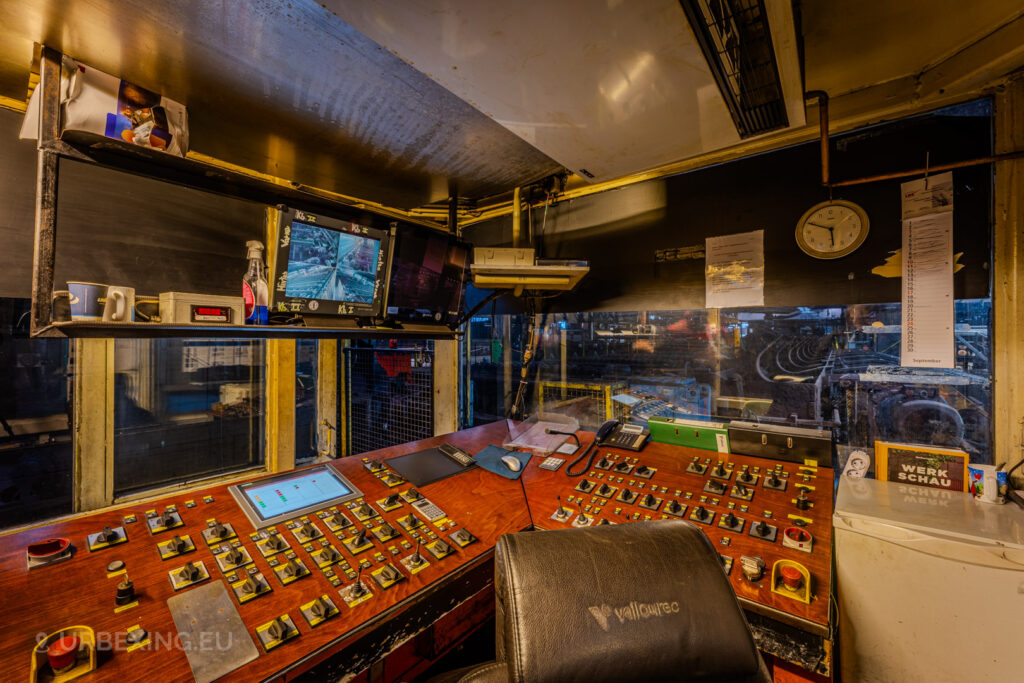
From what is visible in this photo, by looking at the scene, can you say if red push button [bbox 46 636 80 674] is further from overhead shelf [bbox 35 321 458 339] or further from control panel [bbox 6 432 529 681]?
overhead shelf [bbox 35 321 458 339]

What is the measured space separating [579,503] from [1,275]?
8.68ft

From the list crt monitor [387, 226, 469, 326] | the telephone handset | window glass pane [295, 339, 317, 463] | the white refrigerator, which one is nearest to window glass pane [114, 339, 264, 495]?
window glass pane [295, 339, 317, 463]

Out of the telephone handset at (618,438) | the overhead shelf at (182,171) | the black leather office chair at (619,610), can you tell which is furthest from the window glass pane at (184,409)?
Answer: the black leather office chair at (619,610)

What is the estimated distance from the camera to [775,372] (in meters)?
2.18

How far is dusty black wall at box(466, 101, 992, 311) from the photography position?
5.49 feet

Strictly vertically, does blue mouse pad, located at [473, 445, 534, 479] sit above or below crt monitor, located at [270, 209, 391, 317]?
below

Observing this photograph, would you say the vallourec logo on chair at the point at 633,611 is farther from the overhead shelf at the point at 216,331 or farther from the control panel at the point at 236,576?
the overhead shelf at the point at 216,331

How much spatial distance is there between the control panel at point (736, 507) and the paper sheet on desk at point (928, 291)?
0.75m

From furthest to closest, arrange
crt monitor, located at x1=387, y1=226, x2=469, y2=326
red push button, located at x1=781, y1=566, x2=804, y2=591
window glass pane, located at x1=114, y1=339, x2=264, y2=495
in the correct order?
window glass pane, located at x1=114, y1=339, x2=264, y2=495 < crt monitor, located at x1=387, y1=226, x2=469, y2=326 < red push button, located at x1=781, y1=566, x2=804, y2=591

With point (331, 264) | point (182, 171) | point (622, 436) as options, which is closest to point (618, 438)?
point (622, 436)

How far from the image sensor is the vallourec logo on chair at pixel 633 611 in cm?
69

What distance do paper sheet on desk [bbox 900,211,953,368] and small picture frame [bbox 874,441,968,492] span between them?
0.48 meters

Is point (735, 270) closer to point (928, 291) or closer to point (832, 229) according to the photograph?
point (832, 229)

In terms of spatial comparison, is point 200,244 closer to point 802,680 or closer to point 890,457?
point 802,680
